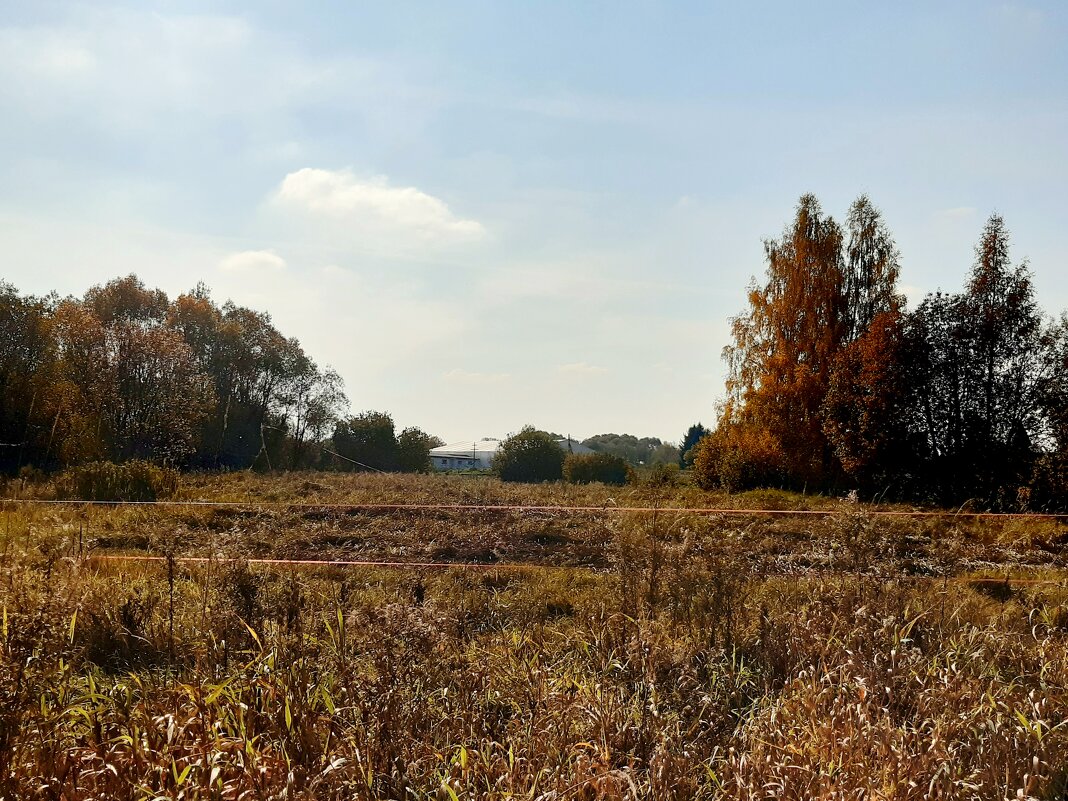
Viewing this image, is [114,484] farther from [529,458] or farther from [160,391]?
[529,458]

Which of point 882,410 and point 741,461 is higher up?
point 882,410

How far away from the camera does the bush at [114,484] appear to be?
42.7 ft

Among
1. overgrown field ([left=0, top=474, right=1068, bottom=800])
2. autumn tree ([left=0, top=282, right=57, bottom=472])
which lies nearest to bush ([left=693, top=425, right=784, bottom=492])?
overgrown field ([left=0, top=474, right=1068, bottom=800])

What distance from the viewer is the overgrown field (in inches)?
126

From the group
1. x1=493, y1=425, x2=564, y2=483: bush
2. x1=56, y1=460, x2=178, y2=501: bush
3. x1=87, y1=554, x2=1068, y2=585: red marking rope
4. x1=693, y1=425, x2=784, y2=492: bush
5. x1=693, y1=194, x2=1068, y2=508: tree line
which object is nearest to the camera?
x1=87, y1=554, x2=1068, y2=585: red marking rope

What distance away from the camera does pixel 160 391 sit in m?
26.8

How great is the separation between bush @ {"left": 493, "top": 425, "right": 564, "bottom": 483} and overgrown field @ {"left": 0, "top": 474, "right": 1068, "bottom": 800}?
89.0ft

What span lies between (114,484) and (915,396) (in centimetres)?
1594

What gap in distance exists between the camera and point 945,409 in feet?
60.7

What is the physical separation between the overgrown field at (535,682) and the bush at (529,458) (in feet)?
89.0

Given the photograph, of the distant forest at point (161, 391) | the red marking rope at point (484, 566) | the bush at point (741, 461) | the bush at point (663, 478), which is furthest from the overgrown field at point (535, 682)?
the bush at point (741, 461)

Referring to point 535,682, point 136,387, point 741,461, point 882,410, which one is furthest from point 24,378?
point 535,682

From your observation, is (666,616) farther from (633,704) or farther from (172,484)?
(172,484)

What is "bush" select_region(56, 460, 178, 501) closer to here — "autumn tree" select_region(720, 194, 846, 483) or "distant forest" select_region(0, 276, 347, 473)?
"distant forest" select_region(0, 276, 347, 473)
